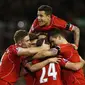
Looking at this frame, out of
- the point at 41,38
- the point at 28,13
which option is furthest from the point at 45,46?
the point at 28,13

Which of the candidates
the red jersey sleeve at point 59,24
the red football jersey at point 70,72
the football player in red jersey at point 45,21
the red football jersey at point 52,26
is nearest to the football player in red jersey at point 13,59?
the red football jersey at point 70,72

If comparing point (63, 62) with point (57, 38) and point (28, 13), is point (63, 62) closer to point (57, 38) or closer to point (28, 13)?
point (57, 38)

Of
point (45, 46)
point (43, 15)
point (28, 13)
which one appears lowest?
point (28, 13)

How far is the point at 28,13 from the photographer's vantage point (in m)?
14.6

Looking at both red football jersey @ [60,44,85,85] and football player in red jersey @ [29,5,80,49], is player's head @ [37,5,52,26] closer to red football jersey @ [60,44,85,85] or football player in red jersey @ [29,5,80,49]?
football player in red jersey @ [29,5,80,49]

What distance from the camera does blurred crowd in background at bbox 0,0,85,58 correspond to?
13.9 metres

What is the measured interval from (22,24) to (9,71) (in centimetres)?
776

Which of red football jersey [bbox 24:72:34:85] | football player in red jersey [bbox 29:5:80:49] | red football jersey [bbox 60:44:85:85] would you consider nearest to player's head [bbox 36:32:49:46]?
red football jersey [bbox 60:44:85:85]

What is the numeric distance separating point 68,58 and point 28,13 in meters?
8.58

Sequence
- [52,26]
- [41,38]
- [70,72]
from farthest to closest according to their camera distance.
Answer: [52,26], [41,38], [70,72]

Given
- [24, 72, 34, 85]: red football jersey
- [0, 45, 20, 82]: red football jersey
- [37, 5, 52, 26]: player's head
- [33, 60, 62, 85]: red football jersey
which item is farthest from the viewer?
[37, 5, 52, 26]: player's head

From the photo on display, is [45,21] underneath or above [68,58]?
above

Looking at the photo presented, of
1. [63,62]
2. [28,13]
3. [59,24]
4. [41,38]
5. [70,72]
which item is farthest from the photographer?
[28,13]

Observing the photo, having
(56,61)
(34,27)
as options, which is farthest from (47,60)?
(34,27)
